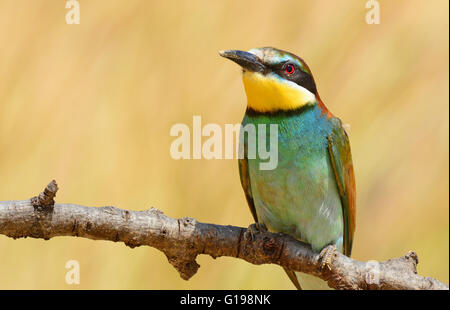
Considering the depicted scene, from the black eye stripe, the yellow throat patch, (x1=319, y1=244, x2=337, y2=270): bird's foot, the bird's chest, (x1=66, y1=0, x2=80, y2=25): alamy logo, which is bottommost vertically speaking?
(x1=319, y1=244, x2=337, y2=270): bird's foot

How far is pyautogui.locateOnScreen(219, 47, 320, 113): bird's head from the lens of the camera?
6.97ft

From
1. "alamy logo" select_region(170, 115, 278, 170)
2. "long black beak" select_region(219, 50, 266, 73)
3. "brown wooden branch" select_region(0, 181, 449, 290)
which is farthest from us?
"alamy logo" select_region(170, 115, 278, 170)

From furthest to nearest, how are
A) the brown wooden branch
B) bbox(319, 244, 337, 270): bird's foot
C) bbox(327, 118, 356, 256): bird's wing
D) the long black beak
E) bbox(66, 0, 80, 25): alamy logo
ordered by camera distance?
1. bbox(66, 0, 80, 25): alamy logo
2. bbox(327, 118, 356, 256): bird's wing
3. the long black beak
4. bbox(319, 244, 337, 270): bird's foot
5. the brown wooden branch

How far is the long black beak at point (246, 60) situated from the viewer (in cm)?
208

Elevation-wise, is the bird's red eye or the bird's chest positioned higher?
the bird's red eye

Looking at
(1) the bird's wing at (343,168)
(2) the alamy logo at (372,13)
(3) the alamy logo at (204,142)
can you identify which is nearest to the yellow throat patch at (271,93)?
(1) the bird's wing at (343,168)

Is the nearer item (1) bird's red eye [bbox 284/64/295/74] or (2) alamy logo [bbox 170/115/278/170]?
(1) bird's red eye [bbox 284/64/295/74]

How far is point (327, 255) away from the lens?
6.25 ft

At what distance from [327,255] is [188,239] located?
16.3 inches

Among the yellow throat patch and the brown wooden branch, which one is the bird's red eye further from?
the brown wooden branch

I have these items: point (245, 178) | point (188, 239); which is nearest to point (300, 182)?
point (245, 178)

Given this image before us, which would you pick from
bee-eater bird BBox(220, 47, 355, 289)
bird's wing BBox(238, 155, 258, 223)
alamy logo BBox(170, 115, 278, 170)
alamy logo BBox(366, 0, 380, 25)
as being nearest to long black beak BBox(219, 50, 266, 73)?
bee-eater bird BBox(220, 47, 355, 289)

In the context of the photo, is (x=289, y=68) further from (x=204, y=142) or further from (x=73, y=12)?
(x=73, y=12)

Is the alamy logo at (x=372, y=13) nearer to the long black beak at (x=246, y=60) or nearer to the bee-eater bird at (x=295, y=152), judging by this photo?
the bee-eater bird at (x=295, y=152)
